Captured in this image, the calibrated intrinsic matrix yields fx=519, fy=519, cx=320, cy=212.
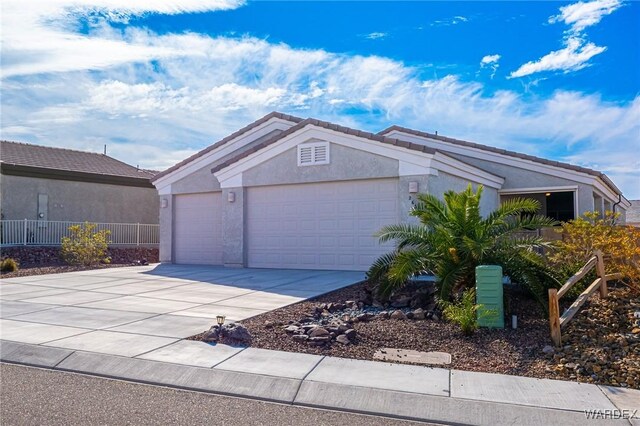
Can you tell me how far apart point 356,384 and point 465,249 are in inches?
162

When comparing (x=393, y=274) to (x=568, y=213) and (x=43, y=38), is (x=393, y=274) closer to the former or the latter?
(x=43, y=38)

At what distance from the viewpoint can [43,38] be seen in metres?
11.3

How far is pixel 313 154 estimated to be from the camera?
15477 mm

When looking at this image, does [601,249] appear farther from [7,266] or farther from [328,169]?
[7,266]

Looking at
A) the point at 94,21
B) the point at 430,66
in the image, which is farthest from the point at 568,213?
the point at 94,21

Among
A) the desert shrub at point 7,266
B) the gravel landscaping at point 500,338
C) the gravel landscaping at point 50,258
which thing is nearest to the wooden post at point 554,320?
the gravel landscaping at point 500,338

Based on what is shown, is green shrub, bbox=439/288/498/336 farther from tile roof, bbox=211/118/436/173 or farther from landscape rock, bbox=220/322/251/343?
tile roof, bbox=211/118/436/173

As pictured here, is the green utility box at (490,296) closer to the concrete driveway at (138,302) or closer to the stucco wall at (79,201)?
the concrete driveway at (138,302)

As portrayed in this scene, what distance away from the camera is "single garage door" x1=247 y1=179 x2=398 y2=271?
47.9 ft

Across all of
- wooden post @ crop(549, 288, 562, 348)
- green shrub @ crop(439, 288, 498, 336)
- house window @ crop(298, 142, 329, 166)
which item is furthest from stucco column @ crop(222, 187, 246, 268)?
wooden post @ crop(549, 288, 562, 348)

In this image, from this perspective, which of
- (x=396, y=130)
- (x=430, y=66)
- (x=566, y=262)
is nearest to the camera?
(x=566, y=262)

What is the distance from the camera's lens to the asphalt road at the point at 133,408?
4.53m

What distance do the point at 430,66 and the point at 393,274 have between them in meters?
7.37

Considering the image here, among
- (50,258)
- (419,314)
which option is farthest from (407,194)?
(50,258)
